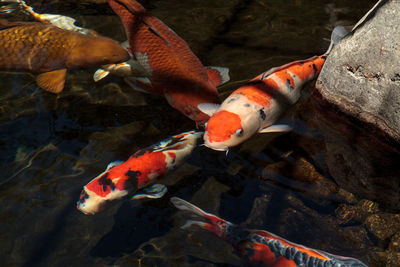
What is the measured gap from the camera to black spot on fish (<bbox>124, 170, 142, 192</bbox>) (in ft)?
12.1

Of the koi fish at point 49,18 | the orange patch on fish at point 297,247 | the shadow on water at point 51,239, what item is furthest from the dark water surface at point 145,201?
the koi fish at point 49,18

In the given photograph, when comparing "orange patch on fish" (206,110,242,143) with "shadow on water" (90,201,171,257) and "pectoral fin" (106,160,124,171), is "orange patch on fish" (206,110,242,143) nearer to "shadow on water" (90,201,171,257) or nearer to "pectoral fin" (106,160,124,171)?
"shadow on water" (90,201,171,257)

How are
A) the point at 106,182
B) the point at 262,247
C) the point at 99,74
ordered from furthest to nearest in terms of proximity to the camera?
the point at 99,74, the point at 106,182, the point at 262,247

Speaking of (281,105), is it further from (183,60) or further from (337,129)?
(183,60)

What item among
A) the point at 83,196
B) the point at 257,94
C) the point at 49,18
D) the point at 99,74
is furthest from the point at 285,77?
the point at 49,18

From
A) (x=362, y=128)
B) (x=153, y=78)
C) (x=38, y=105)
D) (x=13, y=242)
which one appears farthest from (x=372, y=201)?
(x=38, y=105)

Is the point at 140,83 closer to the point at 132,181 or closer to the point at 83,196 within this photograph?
the point at 132,181

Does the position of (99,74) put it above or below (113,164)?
above

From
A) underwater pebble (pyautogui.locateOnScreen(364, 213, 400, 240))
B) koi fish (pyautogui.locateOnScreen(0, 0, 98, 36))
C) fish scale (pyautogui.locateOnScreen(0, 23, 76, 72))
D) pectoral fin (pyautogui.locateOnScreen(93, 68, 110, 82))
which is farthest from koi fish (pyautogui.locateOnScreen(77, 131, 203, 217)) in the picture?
koi fish (pyautogui.locateOnScreen(0, 0, 98, 36))

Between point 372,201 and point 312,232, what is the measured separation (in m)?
0.67

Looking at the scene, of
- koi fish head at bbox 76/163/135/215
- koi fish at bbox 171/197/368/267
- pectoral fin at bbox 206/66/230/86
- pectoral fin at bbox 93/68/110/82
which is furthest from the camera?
pectoral fin at bbox 93/68/110/82

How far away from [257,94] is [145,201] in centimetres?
158

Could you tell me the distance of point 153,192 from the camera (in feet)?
12.6

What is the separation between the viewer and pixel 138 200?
12.7 ft
